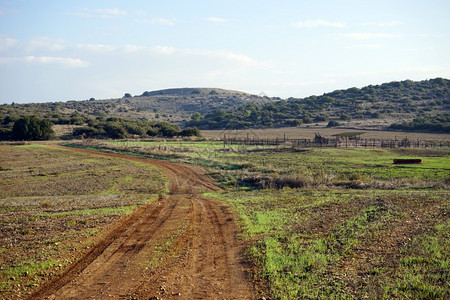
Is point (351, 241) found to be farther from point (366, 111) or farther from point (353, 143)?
point (366, 111)

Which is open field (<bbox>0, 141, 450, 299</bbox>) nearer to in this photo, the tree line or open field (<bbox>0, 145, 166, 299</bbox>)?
open field (<bbox>0, 145, 166, 299</bbox>)

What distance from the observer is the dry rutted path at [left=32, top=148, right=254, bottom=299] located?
8297 mm

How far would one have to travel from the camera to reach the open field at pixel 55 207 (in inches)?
389

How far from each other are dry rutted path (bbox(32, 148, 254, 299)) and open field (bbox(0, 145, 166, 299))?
645mm

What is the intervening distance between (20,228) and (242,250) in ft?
27.2

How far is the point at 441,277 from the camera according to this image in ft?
28.3

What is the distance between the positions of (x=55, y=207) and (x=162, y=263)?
10.5 m

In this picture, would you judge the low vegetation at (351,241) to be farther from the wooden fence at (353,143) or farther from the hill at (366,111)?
the hill at (366,111)

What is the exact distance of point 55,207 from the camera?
1822 cm

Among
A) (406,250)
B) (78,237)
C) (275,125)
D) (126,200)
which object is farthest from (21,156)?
(275,125)

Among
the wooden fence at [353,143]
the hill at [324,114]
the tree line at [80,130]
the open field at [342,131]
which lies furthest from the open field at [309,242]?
the hill at [324,114]

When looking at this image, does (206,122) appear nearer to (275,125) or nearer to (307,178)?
(275,125)

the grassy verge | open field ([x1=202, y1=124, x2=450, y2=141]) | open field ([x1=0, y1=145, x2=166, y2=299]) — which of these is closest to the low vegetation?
the grassy verge

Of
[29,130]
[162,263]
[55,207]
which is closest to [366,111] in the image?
[29,130]
